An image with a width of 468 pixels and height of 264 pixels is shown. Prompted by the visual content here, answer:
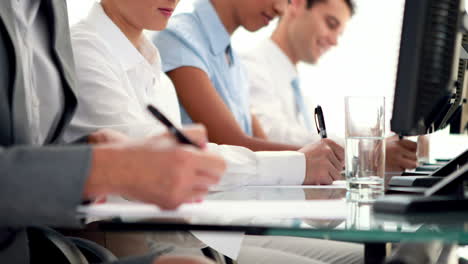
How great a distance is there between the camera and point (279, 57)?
348cm

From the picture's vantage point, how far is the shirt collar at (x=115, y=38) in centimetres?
150

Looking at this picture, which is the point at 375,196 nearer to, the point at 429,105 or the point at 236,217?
the point at 429,105

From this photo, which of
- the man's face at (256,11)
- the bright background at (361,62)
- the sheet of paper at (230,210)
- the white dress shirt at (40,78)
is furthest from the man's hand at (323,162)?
the bright background at (361,62)

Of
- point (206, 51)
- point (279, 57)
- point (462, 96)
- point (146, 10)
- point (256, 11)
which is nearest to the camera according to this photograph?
point (146, 10)

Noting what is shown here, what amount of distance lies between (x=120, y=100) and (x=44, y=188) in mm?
649

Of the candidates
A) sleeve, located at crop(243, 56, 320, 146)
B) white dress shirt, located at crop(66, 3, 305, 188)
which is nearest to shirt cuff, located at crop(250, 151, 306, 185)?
white dress shirt, located at crop(66, 3, 305, 188)

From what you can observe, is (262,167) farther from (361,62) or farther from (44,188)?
(361,62)

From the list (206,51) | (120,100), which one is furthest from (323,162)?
(206,51)

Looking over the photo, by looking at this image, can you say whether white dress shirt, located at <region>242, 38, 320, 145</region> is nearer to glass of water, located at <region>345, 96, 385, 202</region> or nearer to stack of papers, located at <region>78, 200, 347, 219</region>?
glass of water, located at <region>345, 96, 385, 202</region>

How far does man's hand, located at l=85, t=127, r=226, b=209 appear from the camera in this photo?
69 cm

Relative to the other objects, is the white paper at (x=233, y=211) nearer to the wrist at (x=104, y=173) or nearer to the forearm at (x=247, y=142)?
the wrist at (x=104, y=173)

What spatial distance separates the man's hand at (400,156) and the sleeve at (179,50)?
696 millimetres

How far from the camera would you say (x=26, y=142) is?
99cm

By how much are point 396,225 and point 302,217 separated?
0.11 metres
